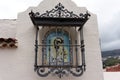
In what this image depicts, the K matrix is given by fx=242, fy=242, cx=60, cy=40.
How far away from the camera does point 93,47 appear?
21.9 feet

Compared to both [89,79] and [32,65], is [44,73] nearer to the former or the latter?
[32,65]

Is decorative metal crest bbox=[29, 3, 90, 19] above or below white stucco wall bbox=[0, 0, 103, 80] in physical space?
above

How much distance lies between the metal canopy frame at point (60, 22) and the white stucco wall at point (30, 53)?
184 millimetres

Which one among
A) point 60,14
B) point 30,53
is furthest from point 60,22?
point 30,53

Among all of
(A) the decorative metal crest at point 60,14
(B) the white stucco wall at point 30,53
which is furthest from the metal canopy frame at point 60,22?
(B) the white stucco wall at point 30,53

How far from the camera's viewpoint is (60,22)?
643 cm

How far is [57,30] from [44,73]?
128cm

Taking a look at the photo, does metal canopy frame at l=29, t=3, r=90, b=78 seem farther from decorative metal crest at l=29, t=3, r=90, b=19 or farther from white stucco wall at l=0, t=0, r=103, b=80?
white stucco wall at l=0, t=0, r=103, b=80

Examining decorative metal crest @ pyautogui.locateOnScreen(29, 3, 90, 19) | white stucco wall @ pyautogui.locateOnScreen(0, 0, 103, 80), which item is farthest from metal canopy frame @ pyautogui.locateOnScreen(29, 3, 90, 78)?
white stucco wall @ pyautogui.locateOnScreen(0, 0, 103, 80)

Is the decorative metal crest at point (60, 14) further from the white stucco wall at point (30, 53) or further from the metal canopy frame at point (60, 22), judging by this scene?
the white stucco wall at point (30, 53)

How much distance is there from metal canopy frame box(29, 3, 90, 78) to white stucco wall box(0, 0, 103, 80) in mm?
184

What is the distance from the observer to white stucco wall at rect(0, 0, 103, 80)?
20.7ft

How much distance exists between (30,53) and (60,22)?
1.16 meters

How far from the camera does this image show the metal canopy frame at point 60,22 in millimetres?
6201
